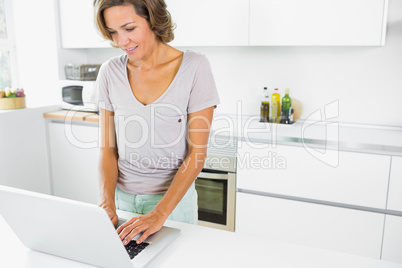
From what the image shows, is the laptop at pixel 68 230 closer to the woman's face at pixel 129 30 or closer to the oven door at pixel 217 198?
the woman's face at pixel 129 30

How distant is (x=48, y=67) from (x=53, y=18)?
15.6 inches

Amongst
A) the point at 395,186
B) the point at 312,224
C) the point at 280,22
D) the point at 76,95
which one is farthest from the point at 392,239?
the point at 76,95

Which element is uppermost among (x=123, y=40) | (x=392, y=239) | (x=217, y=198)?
(x=123, y=40)

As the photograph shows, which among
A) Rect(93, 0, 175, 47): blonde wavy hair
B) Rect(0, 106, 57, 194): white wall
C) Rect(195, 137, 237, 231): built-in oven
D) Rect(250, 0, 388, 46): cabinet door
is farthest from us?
Rect(0, 106, 57, 194): white wall

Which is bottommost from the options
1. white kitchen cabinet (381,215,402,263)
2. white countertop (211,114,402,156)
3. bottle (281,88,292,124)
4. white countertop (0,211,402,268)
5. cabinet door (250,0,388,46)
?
white kitchen cabinet (381,215,402,263)

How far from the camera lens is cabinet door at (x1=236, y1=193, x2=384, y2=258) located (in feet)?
6.11

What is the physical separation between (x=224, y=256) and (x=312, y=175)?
121 cm

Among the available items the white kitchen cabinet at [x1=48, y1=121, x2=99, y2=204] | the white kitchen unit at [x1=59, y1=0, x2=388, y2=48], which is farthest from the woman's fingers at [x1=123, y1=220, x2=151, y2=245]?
the white kitchen cabinet at [x1=48, y1=121, x2=99, y2=204]

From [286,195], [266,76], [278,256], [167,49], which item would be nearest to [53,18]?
[266,76]

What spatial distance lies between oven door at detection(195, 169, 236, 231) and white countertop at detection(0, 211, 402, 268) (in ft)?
3.87

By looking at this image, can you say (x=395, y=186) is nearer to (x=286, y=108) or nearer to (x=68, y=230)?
(x=286, y=108)

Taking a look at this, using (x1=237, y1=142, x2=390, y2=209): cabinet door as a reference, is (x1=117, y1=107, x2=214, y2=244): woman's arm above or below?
above

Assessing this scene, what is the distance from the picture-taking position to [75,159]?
2.60 meters

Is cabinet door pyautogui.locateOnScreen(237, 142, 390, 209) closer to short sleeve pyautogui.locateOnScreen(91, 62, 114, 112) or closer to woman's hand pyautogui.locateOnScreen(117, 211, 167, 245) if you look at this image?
short sleeve pyautogui.locateOnScreen(91, 62, 114, 112)
